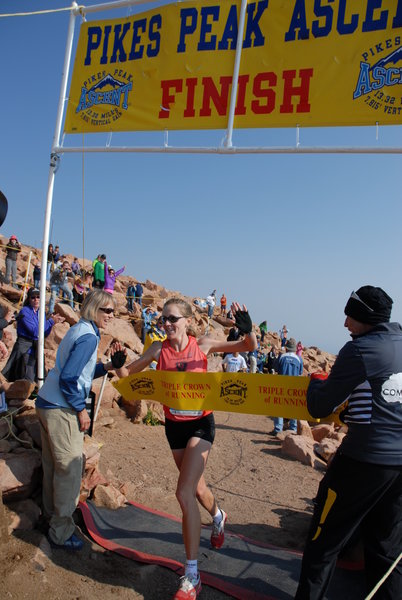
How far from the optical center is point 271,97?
524cm

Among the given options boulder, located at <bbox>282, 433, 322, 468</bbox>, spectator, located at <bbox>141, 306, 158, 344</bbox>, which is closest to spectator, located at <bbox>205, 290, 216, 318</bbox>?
spectator, located at <bbox>141, 306, 158, 344</bbox>

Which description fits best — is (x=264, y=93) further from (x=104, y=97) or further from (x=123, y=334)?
(x=123, y=334)

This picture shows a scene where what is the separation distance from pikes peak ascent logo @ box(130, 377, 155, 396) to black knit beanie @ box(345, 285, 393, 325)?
2.19 m

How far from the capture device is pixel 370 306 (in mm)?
2914

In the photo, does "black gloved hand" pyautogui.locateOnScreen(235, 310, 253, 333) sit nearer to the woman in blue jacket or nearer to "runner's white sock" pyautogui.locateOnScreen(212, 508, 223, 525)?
the woman in blue jacket

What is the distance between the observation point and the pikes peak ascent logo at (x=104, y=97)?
19.8 feet

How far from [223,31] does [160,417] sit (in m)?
7.40

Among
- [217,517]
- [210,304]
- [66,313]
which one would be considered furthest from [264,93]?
[210,304]

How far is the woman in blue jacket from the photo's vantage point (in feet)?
12.4

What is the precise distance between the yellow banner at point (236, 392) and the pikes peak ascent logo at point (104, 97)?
385 cm

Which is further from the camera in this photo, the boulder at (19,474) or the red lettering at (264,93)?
the red lettering at (264,93)

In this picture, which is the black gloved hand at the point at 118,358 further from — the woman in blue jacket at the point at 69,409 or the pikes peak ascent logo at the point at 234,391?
the pikes peak ascent logo at the point at 234,391

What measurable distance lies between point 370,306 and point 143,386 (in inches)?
97.0

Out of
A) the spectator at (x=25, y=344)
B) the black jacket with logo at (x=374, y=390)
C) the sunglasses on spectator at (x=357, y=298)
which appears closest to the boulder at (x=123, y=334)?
the spectator at (x=25, y=344)
